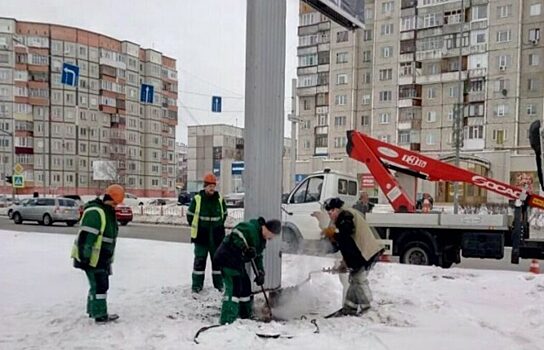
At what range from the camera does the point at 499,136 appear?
46.0m

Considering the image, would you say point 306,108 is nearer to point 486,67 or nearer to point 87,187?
point 486,67

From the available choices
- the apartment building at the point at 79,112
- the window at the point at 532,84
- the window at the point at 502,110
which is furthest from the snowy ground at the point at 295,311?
the apartment building at the point at 79,112

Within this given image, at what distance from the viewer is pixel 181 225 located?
1113 inches

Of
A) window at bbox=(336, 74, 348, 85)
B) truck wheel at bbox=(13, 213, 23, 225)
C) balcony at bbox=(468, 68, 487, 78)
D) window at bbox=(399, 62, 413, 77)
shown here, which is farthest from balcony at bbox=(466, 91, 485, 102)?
truck wheel at bbox=(13, 213, 23, 225)

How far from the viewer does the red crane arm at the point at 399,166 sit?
12.0m

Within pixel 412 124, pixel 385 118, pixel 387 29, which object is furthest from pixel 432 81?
pixel 387 29

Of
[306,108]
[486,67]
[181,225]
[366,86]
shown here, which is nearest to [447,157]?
[486,67]

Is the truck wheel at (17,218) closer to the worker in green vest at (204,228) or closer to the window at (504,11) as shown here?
the worker in green vest at (204,228)

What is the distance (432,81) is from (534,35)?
9.36m

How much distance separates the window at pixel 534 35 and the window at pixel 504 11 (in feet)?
8.07

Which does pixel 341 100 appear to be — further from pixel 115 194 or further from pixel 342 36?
pixel 115 194

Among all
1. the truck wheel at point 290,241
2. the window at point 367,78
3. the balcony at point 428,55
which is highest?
the balcony at point 428,55

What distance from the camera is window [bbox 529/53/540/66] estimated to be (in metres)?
45.8

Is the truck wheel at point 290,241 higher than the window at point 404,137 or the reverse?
the reverse
